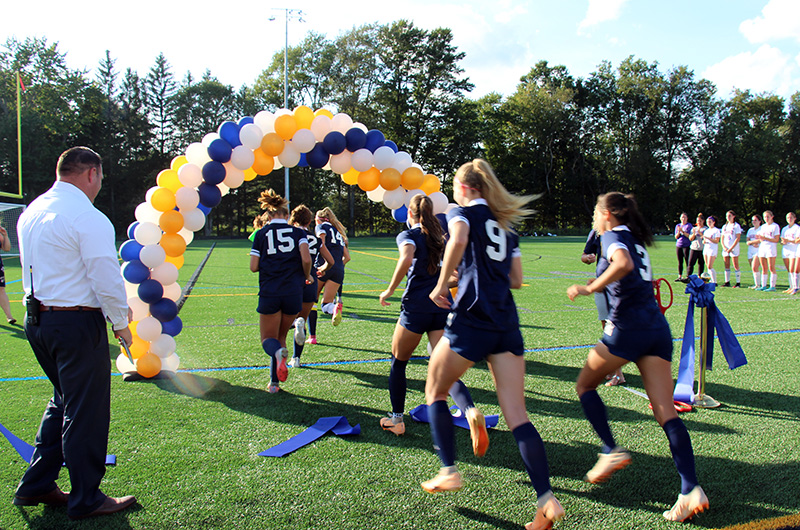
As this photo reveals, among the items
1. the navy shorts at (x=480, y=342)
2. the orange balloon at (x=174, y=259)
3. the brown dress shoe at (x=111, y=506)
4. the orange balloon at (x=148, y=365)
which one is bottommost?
the brown dress shoe at (x=111, y=506)

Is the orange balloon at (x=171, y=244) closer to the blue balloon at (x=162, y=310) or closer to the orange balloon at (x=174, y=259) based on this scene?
the orange balloon at (x=174, y=259)

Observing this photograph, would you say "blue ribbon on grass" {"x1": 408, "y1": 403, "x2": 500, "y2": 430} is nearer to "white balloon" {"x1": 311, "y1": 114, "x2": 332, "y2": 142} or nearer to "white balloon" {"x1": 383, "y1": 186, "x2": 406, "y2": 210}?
"white balloon" {"x1": 383, "y1": 186, "x2": 406, "y2": 210}

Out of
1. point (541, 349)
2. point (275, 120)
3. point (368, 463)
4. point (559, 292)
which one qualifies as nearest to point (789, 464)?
point (368, 463)

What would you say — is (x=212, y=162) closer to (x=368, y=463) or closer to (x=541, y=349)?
(x=368, y=463)

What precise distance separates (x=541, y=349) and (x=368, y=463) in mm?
4080

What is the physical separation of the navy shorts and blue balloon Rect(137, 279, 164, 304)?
4.16 meters

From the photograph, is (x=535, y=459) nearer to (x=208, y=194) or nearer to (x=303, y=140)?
(x=303, y=140)

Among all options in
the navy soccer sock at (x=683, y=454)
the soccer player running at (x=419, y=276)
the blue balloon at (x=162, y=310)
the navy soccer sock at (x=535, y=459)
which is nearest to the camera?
the navy soccer sock at (x=535, y=459)

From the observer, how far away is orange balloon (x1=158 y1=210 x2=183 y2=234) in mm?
6016

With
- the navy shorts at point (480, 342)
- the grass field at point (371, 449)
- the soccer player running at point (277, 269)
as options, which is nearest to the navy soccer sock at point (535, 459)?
the grass field at point (371, 449)

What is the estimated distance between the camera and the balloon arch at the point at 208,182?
588 cm

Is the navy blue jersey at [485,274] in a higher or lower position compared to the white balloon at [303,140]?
lower

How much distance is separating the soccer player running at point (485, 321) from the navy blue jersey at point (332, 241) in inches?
208

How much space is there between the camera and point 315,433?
436cm
